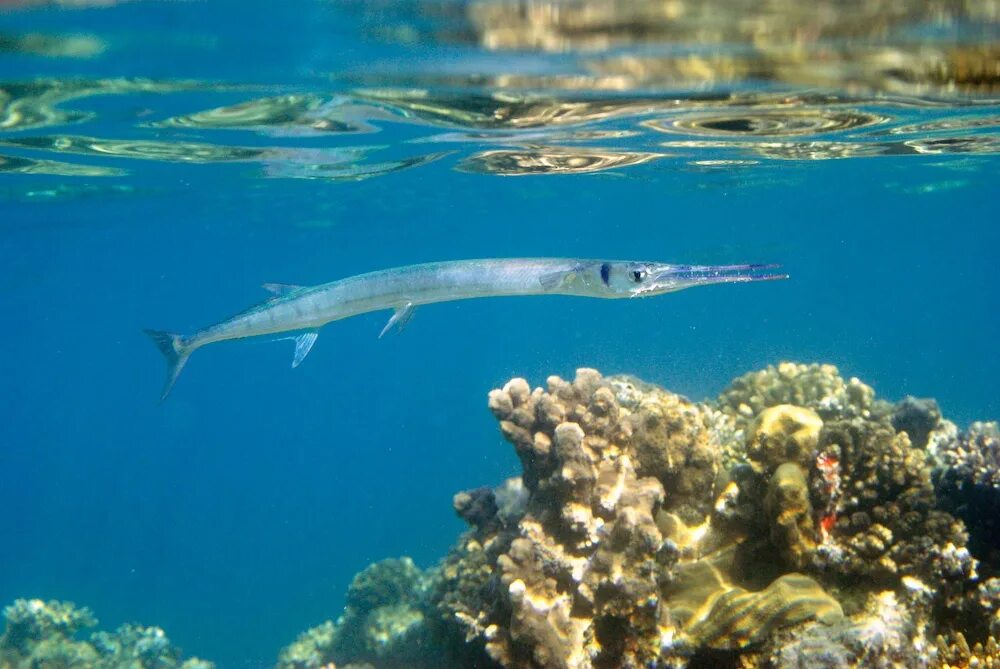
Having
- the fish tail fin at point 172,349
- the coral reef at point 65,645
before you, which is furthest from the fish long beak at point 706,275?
the coral reef at point 65,645

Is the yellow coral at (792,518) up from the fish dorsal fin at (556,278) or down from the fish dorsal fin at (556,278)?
down

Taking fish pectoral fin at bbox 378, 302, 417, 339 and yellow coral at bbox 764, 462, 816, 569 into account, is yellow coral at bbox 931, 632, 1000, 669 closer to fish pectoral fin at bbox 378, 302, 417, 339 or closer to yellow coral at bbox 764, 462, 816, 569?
yellow coral at bbox 764, 462, 816, 569

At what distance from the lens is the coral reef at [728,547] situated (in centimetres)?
510

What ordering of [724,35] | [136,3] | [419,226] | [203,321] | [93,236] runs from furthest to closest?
1. [203,321]
2. [419,226]
3. [93,236]
4. [724,35]
5. [136,3]

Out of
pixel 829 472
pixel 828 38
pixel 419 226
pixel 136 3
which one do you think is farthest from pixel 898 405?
pixel 419 226

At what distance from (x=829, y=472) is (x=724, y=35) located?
571 centimetres

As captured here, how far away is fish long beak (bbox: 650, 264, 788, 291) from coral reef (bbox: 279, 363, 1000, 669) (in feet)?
3.92

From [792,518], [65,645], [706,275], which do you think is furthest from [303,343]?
[65,645]

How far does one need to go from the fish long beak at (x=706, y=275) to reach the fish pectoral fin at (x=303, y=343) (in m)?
4.13

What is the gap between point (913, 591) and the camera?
210 inches

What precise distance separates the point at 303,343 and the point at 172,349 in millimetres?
1699

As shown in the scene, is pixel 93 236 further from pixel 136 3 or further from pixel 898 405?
pixel 898 405

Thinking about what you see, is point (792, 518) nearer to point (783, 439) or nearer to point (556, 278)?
point (783, 439)

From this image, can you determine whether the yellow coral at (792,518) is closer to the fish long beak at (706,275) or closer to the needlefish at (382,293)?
the fish long beak at (706,275)
